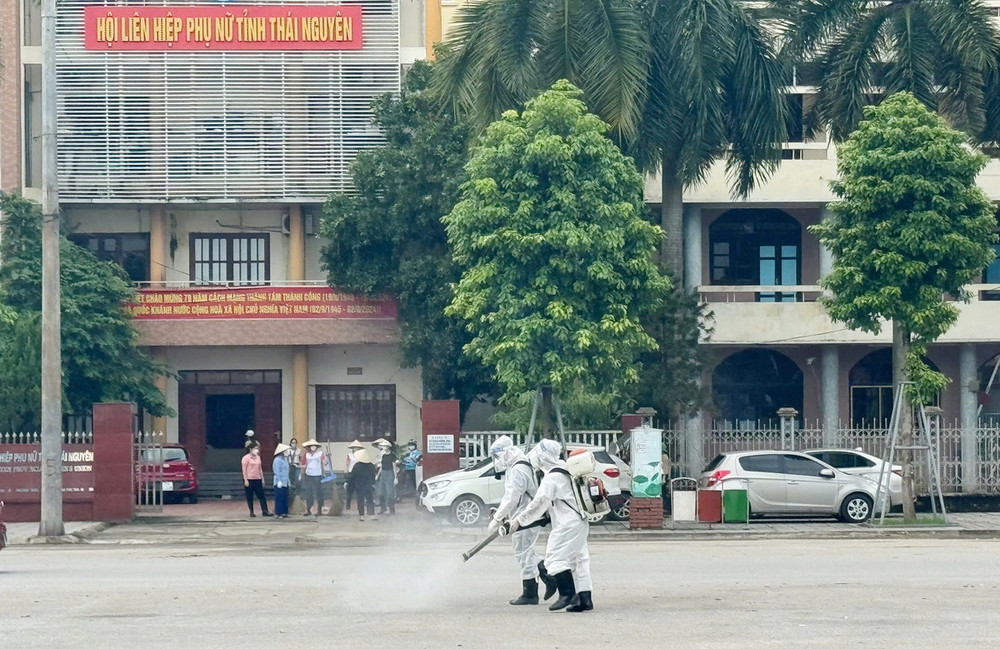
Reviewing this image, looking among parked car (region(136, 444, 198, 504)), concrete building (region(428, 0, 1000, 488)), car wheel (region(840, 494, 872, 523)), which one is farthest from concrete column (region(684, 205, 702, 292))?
parked car (region(136, 444, 198, 504))

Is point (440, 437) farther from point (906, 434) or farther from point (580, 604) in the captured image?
point (580, 604)

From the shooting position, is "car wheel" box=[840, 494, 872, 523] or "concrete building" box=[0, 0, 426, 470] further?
"concrete building" box=[0, 0, 426, 470]

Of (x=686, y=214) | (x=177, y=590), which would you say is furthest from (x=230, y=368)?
(x=177, y=590)

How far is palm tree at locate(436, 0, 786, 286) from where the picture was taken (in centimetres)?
2736

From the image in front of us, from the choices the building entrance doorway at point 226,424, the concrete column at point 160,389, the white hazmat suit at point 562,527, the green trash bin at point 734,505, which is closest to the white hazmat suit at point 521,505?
the white hazmat suit at point 562,527

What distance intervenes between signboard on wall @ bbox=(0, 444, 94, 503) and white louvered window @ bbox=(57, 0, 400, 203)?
1113cm

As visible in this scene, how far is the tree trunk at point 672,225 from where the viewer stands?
3117cm

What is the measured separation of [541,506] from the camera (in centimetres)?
1338

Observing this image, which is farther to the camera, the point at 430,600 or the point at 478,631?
the point at 430,600

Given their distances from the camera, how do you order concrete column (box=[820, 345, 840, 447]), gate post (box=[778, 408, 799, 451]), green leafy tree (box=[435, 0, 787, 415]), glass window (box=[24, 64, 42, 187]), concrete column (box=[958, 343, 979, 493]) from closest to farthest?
green leafy tree (box=[435, 0, 787, 415]) < gate post (box=[778, 408, 799, 451]) < concrete column (box=[958, 343, 979, 493]) < concrete column (box=[820, 345, 840, 447]) < glass window (box=[24, 64, 42, 187])

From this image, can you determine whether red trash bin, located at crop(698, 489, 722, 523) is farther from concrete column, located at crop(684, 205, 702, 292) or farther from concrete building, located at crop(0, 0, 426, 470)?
concrete building, located at crop(0, 0, 426, 470)

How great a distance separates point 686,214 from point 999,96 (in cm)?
921

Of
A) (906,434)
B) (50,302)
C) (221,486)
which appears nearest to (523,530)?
(50,302)

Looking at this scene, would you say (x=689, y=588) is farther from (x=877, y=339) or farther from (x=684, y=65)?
(x=877, y=339)
